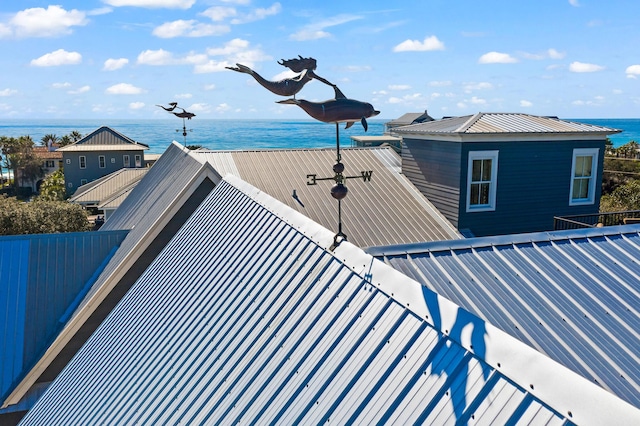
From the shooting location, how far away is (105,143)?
172 ft

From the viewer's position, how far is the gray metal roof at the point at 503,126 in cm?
1336

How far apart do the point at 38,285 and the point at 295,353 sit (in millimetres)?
8266

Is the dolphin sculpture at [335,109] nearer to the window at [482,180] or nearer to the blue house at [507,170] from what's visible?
the blue house at [507,170]

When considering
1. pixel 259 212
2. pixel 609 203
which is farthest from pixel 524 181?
pixel 609 203

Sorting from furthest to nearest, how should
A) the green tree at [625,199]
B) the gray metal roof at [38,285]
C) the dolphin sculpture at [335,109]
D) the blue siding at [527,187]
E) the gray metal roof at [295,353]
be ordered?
the green tree at [625,199]
the blue siding at [527,187]
the gray metal roof at [38,285]
the dolphin sculpture at [335,109]
the gray metal roof at [295,353]

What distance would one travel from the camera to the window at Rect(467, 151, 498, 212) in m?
13.4

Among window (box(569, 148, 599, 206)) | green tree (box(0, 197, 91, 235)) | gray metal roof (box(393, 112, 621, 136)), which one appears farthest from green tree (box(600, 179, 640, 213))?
green tree (box(0, 197, 91, 235))

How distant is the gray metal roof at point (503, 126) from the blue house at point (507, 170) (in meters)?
0.03

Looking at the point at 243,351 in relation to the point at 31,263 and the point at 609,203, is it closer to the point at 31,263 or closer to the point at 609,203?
the point at 31,263

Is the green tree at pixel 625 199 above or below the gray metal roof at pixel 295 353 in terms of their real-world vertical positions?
below

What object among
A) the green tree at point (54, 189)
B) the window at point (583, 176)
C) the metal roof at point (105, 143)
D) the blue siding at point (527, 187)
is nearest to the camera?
the blue siding at point (527, 187)

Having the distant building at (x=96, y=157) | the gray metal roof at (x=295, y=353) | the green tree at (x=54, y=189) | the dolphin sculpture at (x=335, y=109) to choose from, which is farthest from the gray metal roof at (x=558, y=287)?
the distant building at (x=96, y=157)

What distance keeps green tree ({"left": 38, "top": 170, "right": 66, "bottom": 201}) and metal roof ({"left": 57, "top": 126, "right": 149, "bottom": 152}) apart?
3.05 metres

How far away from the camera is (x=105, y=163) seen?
51.6 meters
